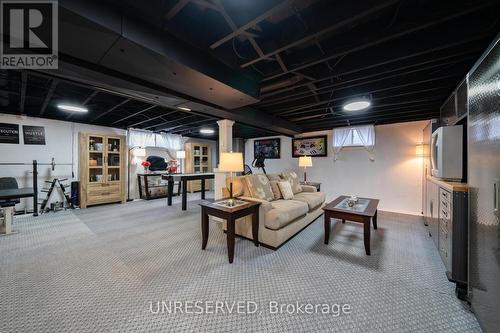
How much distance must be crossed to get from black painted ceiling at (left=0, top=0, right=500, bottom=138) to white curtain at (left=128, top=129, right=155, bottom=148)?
8.25ft

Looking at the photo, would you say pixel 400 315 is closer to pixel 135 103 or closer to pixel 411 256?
pixel 411 256

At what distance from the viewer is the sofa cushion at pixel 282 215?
2654 millimetres

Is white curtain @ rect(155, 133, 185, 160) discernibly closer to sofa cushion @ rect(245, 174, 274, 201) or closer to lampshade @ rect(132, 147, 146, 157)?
lampshade @ rect(132, 147, 146, 157)

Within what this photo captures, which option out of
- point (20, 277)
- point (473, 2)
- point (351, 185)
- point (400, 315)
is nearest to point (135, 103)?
point (20, 277)

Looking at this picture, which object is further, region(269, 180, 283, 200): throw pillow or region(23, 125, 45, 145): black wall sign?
region(23, 125, 45, 145): black wall sign

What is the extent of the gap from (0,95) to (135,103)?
2.08m

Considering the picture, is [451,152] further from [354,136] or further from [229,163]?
[354,136]

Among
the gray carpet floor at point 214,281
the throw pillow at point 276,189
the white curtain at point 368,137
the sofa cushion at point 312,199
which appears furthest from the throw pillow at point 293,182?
the white curtain at point 368,137

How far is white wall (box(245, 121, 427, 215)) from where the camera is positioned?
4609mm

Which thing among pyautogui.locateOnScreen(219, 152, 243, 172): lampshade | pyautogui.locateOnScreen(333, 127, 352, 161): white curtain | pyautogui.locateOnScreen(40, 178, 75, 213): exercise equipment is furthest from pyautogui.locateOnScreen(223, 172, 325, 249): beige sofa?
pyautogui.locateOnScreen(40, 178, 75, 213): exercise equipment

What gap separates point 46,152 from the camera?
471 cm
